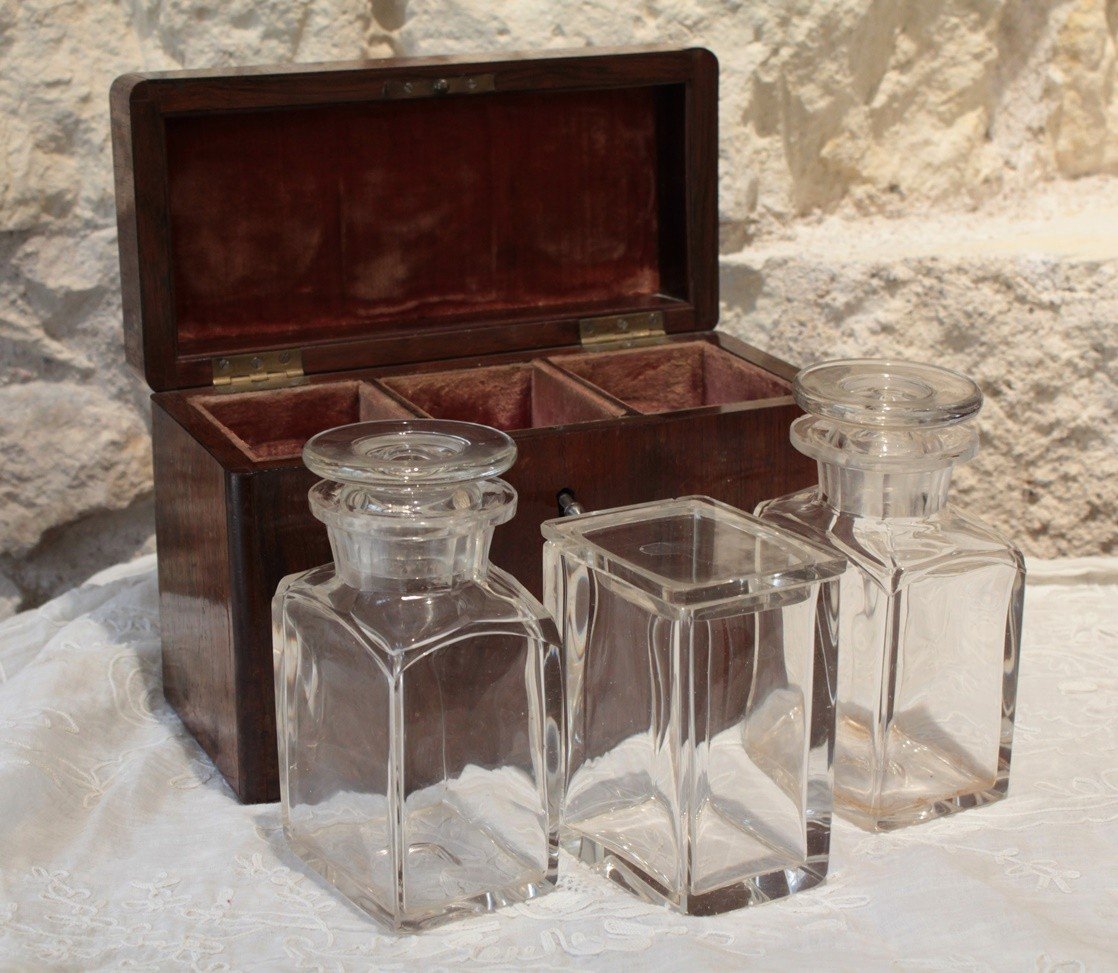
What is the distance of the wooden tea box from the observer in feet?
3.44

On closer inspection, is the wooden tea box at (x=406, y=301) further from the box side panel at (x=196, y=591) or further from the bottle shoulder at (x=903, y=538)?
the bottle shoulder at (x=903, y=538)

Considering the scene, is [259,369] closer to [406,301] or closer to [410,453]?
[406,301]

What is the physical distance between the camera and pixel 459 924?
2.86ft

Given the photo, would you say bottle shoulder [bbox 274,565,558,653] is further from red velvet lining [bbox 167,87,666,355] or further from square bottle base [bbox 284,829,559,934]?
red velvet lining [bbox 167,87,666,355]

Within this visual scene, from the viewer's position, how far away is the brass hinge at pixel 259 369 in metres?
1.17

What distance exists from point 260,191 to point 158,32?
35cm

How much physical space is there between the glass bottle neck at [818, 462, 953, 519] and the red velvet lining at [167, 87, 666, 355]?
43 cm

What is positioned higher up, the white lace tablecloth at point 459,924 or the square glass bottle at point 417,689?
the square glass bottle at point 417,689

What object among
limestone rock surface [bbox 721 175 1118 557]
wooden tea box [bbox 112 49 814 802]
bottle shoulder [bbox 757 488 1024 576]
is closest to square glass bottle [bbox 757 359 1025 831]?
bottle shoulder [bbox 757 488 1024 576]

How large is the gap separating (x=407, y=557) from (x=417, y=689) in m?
0.07

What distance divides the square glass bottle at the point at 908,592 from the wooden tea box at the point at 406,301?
0.51ft

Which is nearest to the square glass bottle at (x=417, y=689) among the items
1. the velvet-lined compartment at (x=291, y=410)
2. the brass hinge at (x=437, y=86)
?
the velvet-lined compartment at (x=291, y=410)

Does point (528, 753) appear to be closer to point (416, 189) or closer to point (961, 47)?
point (416, 189)

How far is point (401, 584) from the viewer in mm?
870
